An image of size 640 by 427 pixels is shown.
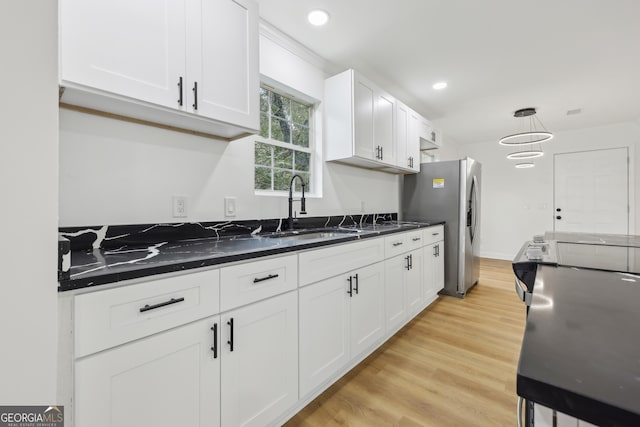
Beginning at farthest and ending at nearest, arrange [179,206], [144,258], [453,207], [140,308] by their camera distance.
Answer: [453,207], [179,206], [144,258], [140,308]

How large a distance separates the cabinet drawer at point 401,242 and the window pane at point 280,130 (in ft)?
3.89

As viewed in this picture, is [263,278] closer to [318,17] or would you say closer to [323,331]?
[323,331]

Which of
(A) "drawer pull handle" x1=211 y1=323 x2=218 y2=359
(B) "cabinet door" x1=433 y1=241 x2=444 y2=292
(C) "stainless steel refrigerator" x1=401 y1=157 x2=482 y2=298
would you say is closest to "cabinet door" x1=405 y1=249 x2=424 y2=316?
(B) "cabinet door" x1=433 y1=241 x2=444 y2=292

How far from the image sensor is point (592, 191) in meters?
4.85

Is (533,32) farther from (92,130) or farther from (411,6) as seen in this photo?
(92,130)

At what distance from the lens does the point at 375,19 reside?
2043 mm

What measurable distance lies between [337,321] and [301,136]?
1.62 m

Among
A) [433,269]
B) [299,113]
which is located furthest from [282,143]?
[433,269]

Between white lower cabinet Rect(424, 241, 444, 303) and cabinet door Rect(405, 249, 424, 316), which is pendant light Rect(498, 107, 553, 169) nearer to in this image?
white lower cabinet Rect(424, 241, 444, 303)

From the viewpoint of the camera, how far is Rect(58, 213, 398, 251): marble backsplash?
1271 mm

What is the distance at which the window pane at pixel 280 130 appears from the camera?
2275mm

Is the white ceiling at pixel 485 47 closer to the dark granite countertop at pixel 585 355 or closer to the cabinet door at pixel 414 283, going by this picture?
the cabinet door at pixel 414 283

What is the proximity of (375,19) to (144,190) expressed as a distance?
1.95m

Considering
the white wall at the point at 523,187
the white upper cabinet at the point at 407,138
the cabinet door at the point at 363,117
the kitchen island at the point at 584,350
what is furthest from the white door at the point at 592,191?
the kitchen island at the point at 584,350
